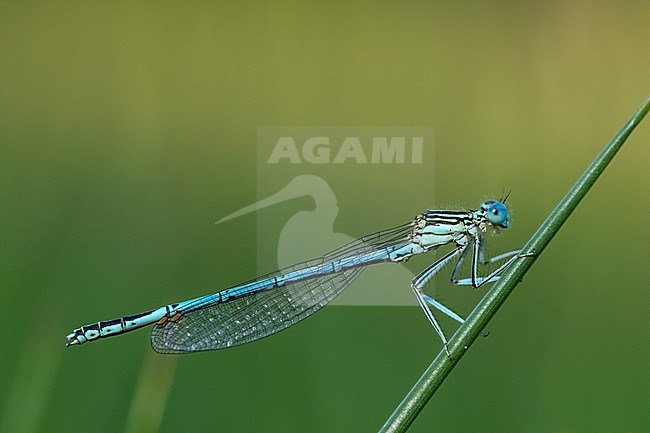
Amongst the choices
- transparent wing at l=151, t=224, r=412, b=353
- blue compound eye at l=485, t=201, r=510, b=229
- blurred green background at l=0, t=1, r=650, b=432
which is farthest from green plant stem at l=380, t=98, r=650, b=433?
transparent wing at l=151, t=224, r=412, b=353

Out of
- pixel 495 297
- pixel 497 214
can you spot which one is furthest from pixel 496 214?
pixel 495 297

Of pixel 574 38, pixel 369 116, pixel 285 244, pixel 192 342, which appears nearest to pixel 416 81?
pixel 369 116

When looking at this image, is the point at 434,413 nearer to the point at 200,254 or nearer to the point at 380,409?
the point at 380,409

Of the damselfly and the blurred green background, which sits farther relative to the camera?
the blurred green background

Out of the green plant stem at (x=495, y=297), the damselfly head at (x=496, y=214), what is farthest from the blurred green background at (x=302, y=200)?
the green plant stem at (x=495, y=297)

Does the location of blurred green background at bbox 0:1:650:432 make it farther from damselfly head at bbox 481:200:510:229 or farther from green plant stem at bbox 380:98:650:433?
green plant stem at bbox 380:98:650:433

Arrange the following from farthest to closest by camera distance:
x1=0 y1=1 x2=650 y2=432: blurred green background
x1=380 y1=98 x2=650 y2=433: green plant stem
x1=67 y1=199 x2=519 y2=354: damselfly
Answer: x1=0 y1=1 x2=650 y2=432: blurred green background < x1=67 y1=199 x2=519 y2=354: damselfly < x1=380 y1=98 x2=650 y2=433: green plant stem

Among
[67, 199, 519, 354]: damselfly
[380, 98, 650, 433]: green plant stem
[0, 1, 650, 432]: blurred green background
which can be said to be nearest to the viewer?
[380, 98, 650, 433]: green plant stem
